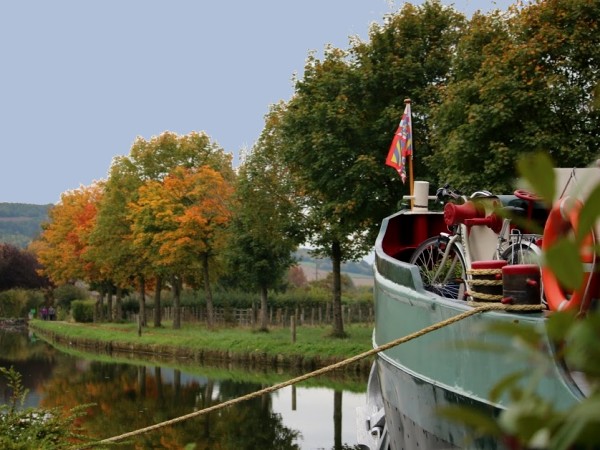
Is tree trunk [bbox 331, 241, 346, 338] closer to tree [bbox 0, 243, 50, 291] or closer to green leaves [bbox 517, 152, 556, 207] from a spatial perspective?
green leaves [bbox 517, 152, 556, 207]

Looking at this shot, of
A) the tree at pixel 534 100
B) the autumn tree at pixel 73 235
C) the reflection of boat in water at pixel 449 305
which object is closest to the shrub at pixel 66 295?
the autumn tree at pixel 73 235

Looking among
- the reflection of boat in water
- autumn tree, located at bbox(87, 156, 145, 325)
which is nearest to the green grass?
autumn tree, located at bbox(87, 156, 145, 325)

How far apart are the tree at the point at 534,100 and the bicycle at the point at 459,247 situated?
31.1ft

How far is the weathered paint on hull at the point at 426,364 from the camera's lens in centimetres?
550

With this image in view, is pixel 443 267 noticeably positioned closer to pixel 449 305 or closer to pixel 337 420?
pixel 449 305

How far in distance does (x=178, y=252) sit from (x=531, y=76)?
21792 millimetres

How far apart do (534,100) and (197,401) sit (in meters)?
10.3

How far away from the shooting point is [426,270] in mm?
9094

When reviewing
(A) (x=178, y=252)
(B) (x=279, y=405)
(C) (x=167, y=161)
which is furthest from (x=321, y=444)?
(C) (x=167, y=161)

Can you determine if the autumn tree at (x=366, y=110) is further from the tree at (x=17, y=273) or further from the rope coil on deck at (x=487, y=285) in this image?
the tree at (x=17, y=273)

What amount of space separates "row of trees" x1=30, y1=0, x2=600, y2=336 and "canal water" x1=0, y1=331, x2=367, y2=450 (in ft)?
18.0

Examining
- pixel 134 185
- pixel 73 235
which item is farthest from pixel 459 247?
pixel 73 235

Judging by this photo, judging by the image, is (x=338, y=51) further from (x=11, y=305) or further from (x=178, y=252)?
(x=11, y=305)

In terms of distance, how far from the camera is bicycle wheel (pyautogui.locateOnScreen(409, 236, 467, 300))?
8258 millimetres
